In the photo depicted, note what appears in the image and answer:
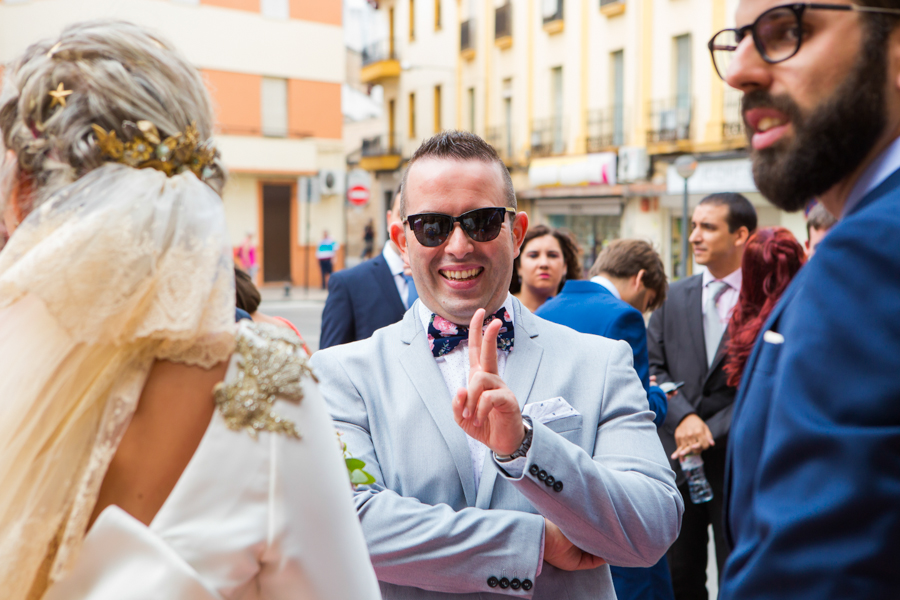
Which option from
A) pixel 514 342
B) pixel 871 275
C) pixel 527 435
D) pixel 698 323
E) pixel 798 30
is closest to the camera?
pixel 871 275

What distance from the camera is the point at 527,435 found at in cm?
188

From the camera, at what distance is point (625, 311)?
3457 millimetres

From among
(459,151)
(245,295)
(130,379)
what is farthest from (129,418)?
(245,295)

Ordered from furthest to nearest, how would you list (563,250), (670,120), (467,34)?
(467,34)
(670,120)
(563,250)

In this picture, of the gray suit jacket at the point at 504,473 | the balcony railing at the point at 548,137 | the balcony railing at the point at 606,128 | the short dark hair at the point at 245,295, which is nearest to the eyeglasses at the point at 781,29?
the gray suit jacket at the point at 504,473

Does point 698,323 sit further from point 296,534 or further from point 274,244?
point 274,244

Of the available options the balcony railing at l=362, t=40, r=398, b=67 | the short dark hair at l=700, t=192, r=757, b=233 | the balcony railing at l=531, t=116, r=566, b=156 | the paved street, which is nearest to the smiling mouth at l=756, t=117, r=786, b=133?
the short dark hair at l=700, t=192, r=757, b=233

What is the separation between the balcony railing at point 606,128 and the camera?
22.3 metres

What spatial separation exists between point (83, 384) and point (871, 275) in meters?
1.12

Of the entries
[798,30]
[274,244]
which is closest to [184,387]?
[798,30]

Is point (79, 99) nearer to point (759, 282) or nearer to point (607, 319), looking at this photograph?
point (607, 319)

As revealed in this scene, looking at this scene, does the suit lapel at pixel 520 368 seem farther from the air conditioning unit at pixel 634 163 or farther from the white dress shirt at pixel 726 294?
the air conditioning unit at pixel 634 163

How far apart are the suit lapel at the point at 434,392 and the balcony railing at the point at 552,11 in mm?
23487

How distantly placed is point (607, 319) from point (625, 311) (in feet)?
0.30
